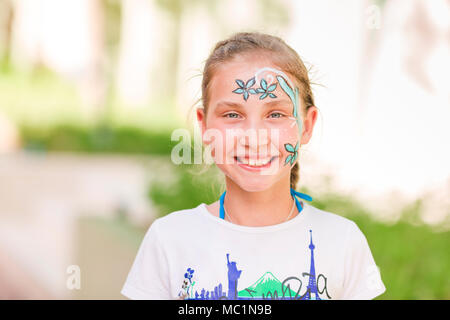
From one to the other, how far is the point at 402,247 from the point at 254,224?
2.19 metres

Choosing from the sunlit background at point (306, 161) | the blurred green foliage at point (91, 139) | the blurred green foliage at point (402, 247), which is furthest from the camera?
the blurred green foliage at point (91, 139)

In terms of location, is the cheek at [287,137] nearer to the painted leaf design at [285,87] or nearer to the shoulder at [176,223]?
the painted leaf design at [285,87]

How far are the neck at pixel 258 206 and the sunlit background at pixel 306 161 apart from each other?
33cm

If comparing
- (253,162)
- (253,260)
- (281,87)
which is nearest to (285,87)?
(281,87)

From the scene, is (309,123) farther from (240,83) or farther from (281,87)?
(240,83)

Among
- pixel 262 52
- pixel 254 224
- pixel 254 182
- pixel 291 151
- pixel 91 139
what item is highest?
pixel 91 139

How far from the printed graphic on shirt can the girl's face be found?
11.5 inches

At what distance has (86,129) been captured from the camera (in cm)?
987

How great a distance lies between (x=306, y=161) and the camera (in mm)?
4215

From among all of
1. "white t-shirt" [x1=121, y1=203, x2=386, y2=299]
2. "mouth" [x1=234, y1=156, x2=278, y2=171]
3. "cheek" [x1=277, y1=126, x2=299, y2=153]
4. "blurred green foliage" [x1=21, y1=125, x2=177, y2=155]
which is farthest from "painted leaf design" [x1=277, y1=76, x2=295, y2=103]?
"blurred green foliage" [x1=21, y1=125, x2=177, y2=155]

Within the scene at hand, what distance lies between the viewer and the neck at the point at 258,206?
2.07m

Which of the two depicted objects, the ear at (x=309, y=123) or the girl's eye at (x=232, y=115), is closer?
the girl's eye at (x=232, y=115)

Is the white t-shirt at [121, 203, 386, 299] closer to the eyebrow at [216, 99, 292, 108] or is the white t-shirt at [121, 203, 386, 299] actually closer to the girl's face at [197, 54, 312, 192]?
the girl's face at [197, 54, 312, 192]

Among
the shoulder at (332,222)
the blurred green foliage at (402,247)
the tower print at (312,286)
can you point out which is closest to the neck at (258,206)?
the shoulder at (332,222)
